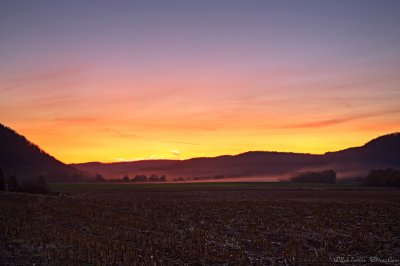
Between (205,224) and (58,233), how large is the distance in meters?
10.8

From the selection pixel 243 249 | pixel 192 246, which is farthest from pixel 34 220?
pixel 243 249

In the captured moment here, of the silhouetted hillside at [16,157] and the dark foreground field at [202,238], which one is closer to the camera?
the dark foreground field at [202,238]

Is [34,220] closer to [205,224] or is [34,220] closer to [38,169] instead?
[205,224]

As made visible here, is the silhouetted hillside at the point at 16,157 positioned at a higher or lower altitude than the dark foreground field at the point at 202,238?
higher

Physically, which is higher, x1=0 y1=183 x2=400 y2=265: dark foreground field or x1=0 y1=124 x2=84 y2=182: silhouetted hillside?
x1=0 y1=124 x2=84 y2=182: silhouetted hillside

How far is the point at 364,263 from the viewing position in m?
17.3

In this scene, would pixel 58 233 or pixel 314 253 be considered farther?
pixel 58 233

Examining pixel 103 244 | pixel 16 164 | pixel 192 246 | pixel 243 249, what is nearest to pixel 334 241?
pixel 243 249

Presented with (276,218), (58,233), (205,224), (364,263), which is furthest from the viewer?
(276,218)

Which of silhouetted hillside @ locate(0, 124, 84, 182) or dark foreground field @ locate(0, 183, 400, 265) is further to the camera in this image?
silhouetted hillside @ locate(0, 124, 84, 182)

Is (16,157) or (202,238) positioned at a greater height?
(16,157)

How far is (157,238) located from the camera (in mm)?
22812

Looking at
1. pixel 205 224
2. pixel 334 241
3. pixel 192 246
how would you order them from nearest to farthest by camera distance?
pixel 192 246 → pixel 334 241 → pixel 205 224

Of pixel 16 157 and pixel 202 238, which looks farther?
pixel 16 157
